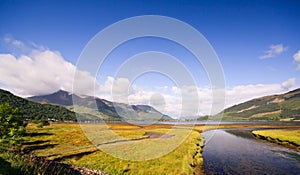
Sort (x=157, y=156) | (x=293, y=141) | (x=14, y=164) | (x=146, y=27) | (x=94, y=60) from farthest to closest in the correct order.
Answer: (x=293, y=141) → (x=157, y=156) → (x=146, y=27) → (x=94, y=60) → (x=14, y=164)

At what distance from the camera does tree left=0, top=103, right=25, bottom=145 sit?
35.7 m

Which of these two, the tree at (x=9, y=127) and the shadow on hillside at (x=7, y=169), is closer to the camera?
the shadow on hillside at (x=7, y=169)

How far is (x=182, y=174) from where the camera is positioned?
2517 centimetres

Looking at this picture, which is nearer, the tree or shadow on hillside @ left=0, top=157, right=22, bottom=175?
shadow on hillside @ left=0, top=157, right=22, bottom=175

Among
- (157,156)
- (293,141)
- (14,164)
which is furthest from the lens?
(293,141)

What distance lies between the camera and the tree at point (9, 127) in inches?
1405

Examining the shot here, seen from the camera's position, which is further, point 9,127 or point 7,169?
point 9,127

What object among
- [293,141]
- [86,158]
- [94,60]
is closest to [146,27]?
[94,60]

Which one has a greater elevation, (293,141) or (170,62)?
(170,62)

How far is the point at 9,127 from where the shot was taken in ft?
125

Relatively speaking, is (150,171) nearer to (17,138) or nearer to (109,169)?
(109,169)

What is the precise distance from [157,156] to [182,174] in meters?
10.0

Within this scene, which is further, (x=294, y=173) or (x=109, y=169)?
(x=294, y=173)

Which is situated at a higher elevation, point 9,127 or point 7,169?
point 9,127
